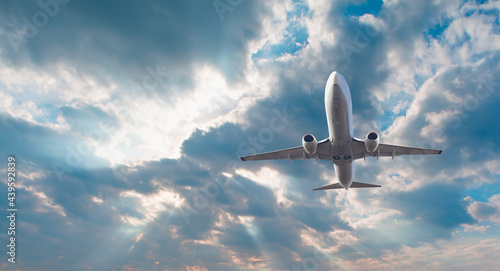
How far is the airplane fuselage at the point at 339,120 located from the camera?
2902cm

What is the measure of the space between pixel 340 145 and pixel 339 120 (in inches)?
200

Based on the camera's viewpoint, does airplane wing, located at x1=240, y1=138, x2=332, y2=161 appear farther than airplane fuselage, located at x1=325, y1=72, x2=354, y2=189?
Yes

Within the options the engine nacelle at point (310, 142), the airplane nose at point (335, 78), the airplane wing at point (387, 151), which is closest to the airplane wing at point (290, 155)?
the airplane wing at point (387, 151)

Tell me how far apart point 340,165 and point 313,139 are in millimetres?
8441

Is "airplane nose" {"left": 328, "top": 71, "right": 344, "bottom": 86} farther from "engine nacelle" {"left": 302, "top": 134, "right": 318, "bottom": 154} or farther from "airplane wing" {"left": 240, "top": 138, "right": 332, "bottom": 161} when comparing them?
"airplane wing" {"left": 240, "top": 138, "right": 332, "bottom": 161}

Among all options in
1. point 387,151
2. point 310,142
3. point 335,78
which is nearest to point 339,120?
point 310,142

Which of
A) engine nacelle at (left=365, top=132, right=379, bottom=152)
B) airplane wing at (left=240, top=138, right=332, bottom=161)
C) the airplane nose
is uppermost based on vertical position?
the airplane nose

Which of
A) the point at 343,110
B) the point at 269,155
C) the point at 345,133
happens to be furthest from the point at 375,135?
the point at 269,155

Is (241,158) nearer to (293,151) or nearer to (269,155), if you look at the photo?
(269,155)

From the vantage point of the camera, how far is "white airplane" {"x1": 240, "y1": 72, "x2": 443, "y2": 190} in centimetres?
2950

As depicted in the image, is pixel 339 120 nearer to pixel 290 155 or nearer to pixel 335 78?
pixel 335 78

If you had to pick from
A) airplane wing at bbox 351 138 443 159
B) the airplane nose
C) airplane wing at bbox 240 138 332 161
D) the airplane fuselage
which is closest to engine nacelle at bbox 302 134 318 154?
the airplane fuselage

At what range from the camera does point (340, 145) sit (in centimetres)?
3544

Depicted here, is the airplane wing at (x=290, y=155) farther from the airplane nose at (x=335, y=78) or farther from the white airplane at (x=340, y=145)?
the airplane nose at (x=335, y=78)
